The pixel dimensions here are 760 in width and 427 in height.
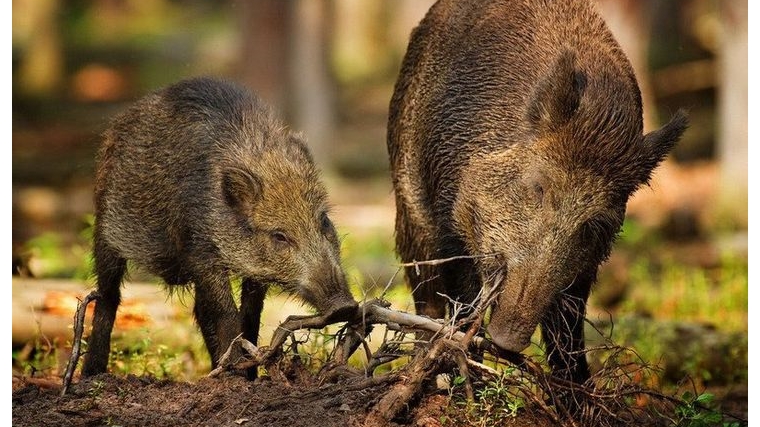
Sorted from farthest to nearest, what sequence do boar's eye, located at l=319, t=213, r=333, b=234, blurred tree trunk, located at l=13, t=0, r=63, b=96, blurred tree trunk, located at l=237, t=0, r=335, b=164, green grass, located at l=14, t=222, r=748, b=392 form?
blurred tree trunk, located at l=13, t=0, r=63, b=96, blurred tree trunk, located at l=237, t=0, r=335, b=164, green grass, located at l=14, t=222, r=748, b=392, boar's eye, located at l=319, t=213, r=333, b=234

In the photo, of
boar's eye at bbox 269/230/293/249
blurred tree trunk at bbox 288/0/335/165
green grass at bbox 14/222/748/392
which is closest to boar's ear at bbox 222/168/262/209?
boar's eye at bbox 269/230/293/249

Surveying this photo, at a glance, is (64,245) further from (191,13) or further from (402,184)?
(191,13)

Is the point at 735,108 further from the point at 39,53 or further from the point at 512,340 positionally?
the point at 39,53

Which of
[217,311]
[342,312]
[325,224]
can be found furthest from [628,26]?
[342,312]

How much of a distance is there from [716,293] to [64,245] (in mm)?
7000

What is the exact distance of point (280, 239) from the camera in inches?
217

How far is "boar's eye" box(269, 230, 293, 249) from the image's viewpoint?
5.47 metres

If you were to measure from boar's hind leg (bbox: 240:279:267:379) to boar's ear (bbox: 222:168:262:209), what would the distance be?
442mm

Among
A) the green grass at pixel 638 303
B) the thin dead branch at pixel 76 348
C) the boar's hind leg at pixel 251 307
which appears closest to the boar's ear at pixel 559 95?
the green grass at pixel 638 303

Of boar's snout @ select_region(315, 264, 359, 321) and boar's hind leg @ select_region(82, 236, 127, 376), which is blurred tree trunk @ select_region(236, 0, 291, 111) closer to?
boar's hind leg @ select_region(82, 236, 127, 376)

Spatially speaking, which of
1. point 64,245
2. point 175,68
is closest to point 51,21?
point 175,68

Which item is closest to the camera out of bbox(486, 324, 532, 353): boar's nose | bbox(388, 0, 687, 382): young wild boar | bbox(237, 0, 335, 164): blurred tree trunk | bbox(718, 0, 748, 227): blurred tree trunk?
bbox(486, 324, 532, 353): boar's nose

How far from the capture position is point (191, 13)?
88.5 feet

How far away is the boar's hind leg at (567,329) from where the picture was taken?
5156 mm
